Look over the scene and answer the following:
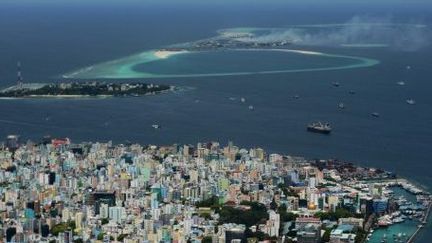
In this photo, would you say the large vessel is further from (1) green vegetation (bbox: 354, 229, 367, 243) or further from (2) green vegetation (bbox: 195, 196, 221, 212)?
(1) green vegetation (bbox: 354, 229, 367, 243)

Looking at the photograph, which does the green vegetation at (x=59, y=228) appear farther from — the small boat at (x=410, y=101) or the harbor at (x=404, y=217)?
the small boat at (x=410, y=101)

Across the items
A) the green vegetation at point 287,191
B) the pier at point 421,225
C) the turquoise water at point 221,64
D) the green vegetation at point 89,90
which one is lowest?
the pier at point 421,225

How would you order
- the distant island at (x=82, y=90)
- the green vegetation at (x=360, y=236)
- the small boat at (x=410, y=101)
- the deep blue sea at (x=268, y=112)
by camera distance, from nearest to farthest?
the green vegetation at (x=360, y=236) → the deep blue sea at (x=268, y=112) → the small boat at (x=410, y=101) → the distant island at (x=82, y=90)

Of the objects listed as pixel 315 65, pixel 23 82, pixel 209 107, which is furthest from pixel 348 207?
pixel 315 65

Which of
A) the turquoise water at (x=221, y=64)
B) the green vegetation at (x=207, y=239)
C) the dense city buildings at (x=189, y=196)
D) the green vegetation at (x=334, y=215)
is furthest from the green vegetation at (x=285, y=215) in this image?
the turquoise water at (x=221, y=64)

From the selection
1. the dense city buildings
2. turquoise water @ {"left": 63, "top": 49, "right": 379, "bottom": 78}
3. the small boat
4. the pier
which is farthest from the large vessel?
turquoise water @ {"left": 63, "top": 49, "right": 379, "bottom": 78}

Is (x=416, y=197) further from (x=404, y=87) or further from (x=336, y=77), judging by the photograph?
(x=336, y=77)
